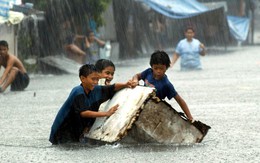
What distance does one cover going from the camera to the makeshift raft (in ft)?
29.0

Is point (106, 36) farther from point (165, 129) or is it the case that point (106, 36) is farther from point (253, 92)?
point (165, 129)

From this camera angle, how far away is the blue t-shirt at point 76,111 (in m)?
8.93

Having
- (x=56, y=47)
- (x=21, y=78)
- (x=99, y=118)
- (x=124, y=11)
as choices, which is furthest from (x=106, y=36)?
(x=99, y=118)

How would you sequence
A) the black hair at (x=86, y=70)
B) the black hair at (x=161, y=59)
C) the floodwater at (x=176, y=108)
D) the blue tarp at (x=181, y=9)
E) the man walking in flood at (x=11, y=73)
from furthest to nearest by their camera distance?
1. the blue tarp at (x=181, y=9)
2. the man walking in flood at (x=11, y=73)
3. the black hair at (x=161, y=59)
4. the black hair at (x=86, y=70)
5. the floodwater at (x=176, y=108)

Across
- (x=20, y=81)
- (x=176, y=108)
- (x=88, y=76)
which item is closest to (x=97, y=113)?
(x=88, y=76)

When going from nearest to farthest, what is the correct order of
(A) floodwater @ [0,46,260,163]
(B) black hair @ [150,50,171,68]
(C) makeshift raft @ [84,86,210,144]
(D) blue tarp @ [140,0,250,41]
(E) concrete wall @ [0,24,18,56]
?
(A) floodwater @ [0,46,260,163], (C) makeshift raft @ [84,86,210,144], (B) black hair @ [150,50,171,68], (E) concrete wall @ [0,24,18,56], (D) blue tarp @ [140,0,250,41]

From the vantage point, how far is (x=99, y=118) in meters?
9.19

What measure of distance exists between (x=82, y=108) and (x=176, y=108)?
14.7 feet

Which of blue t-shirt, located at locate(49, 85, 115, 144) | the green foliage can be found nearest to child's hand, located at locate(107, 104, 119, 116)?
blue t-shirt, located at locate(49, 85, 115, 144)

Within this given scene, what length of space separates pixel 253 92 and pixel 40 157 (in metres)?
7.91

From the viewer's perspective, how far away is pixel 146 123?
350 inches

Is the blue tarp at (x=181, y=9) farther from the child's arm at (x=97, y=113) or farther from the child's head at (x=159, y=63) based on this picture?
the child's arm at (x=97, y=113)

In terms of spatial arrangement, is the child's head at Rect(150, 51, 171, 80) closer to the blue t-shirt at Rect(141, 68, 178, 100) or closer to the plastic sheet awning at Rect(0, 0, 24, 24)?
the blue t-shirt at Rect(141, 68, 178, 100)

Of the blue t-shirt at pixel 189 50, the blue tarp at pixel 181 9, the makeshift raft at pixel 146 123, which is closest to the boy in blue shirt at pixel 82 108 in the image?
the makeshift raft at pixel 146 123
